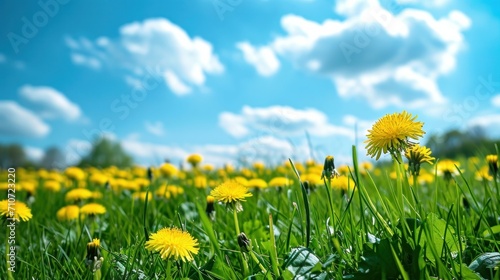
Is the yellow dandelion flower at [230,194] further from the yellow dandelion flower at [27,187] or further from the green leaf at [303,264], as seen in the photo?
the yellow dandelion flower at [27,187]

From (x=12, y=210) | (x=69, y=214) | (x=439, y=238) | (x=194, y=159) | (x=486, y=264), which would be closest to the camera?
(x=486, y=264)

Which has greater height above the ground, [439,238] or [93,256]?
[439,238]

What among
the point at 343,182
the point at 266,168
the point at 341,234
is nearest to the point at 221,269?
the point at 341,234

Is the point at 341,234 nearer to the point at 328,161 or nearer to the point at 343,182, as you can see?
the point at 328,161

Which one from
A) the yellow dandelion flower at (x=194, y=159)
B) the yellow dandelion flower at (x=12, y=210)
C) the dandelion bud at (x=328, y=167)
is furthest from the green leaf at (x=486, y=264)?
the yellow dandelion flower at (x=194, y=159)

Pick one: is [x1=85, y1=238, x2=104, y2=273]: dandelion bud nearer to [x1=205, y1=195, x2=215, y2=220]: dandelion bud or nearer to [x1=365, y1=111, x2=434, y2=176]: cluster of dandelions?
[x1=205, y1=195, x2=215, y2=220]: dandelion bud

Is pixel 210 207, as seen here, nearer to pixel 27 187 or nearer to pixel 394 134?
pixel 394 134

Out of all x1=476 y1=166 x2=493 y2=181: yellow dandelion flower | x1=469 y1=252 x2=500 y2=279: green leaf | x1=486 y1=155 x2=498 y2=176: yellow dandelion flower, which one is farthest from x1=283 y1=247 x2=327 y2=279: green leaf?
x1=486 y1=155 x2=498 y2=176: yellow dandelion flower

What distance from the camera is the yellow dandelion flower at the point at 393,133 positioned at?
4.13ft

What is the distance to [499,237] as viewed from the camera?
158 cm

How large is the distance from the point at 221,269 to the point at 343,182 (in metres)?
1.11

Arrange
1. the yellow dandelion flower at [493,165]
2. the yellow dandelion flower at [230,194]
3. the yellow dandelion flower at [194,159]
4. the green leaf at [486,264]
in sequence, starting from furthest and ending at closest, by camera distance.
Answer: the yellow dandelion flower at [194,159] → the yellow dandelion flower at [493,165] → the yellow dandelion flower at [230,194] → the green leaf at [486,264]

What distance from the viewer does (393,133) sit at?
1266mm

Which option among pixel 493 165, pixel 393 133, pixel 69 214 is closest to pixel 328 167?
pixel 393 133
